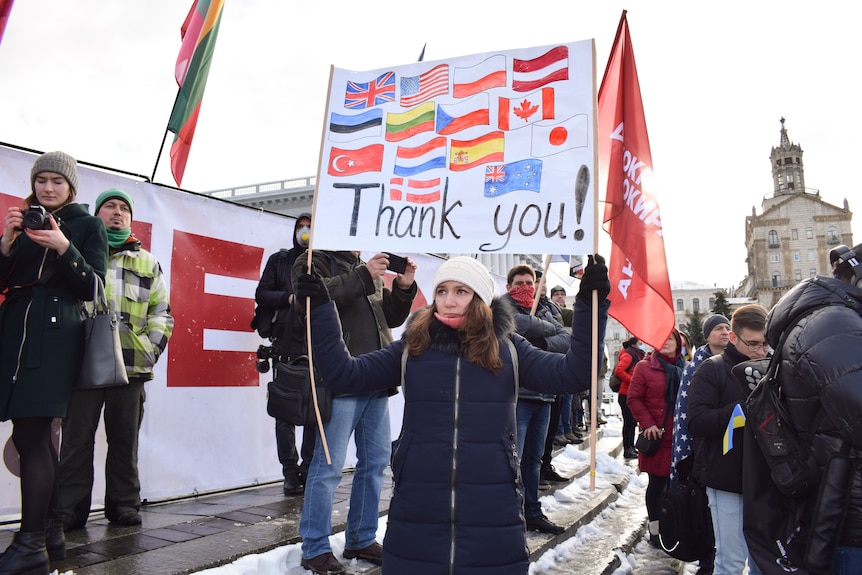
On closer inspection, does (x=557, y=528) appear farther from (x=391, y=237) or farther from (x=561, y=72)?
(x=561, y=72)

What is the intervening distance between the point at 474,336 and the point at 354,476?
1733mm

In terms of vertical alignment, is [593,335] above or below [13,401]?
above

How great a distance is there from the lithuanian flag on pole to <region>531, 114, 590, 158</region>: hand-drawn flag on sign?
389 centimetres

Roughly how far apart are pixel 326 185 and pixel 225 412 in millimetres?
3095

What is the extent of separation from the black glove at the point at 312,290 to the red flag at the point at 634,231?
1690 millimetres

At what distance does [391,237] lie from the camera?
10.8ft

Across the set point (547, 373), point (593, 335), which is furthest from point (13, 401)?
point (593, 335)

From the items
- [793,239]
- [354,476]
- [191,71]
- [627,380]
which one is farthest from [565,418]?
[793,239]

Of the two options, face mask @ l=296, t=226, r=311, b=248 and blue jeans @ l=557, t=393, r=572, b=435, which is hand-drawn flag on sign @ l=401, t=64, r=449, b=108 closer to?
face mask @ l=296, t=226, r=311, b=248

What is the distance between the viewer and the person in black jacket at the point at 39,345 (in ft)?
9.80

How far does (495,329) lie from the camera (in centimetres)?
275

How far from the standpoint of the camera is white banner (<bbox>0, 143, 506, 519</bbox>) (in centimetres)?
509

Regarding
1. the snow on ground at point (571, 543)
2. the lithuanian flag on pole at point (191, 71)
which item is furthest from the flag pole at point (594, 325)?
the lithuanian flag on pole at point (191, 71)

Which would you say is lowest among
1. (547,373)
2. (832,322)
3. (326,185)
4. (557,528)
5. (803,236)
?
(557,528)
